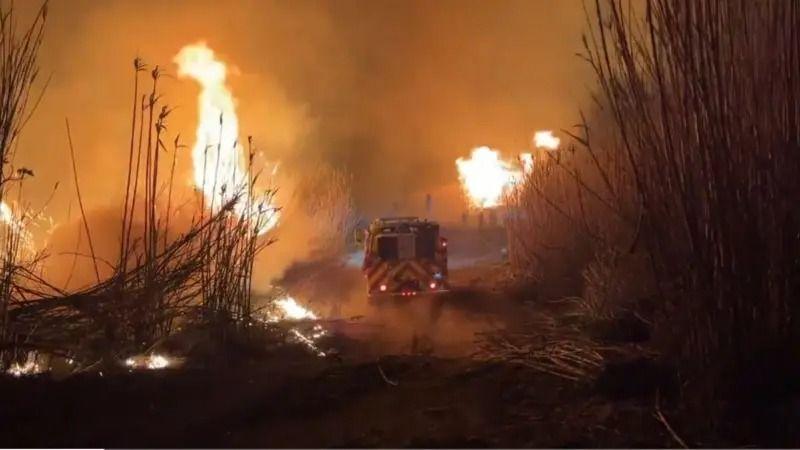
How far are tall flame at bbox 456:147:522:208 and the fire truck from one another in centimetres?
553

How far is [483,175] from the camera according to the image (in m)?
23.2

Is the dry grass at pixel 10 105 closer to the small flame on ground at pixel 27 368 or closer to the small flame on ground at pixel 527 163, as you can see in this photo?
the small flame on ground at pixel 27 368

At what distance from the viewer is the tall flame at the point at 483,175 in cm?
2216

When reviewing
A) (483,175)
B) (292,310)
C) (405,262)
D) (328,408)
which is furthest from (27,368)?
(483,175)

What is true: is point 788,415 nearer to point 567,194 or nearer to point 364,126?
point 567,194

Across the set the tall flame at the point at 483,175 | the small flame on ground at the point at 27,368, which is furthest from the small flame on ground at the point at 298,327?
the tall flame at the point at 483,175

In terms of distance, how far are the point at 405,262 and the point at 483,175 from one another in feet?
26.7

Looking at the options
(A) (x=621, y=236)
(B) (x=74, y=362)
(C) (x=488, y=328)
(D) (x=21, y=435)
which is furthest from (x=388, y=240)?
(D) (x=21, y=435)

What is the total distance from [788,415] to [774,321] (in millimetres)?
475

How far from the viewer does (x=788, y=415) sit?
3.72 m

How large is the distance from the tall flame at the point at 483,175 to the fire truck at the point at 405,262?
553 centimetres

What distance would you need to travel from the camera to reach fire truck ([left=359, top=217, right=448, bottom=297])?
1573cm

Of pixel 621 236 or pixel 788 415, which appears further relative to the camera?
pixel 621 236

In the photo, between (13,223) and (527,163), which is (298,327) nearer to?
(13,223)
